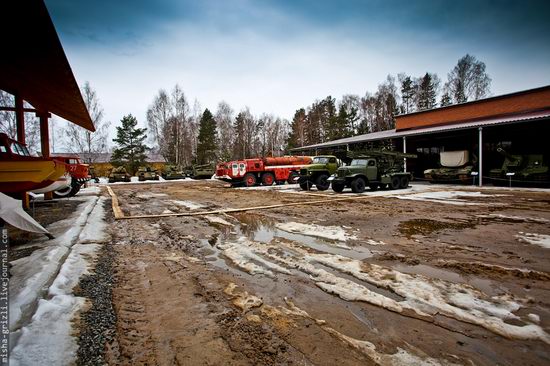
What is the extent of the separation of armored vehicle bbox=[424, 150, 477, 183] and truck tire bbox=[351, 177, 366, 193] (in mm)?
7698

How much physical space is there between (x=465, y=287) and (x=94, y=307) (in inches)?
146

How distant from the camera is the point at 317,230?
5.86 metres

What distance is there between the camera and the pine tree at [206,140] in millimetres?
43287

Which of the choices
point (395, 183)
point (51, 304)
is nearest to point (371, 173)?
point (395, 183)

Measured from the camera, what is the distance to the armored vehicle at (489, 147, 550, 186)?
1467cm

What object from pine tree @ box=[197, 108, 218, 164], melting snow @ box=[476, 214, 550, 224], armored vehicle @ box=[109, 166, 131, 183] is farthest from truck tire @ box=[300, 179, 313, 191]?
pine tree @ box=[197, 108, 218, 164]

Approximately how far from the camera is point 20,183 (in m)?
6.78

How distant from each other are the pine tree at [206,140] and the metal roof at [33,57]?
3487 cm

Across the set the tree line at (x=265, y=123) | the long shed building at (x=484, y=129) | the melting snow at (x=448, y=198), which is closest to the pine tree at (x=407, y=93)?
the tree line at (x=265, y=123)

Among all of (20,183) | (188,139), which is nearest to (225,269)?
(20,183)

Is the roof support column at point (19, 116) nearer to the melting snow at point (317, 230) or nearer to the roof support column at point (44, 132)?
the roof support column at point (44, 132)

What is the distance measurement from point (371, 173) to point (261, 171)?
292 inches

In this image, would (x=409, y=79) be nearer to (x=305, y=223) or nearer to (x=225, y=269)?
(x=305, y=223)

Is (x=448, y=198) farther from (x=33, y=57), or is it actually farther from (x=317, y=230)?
(x=33, y=57)
